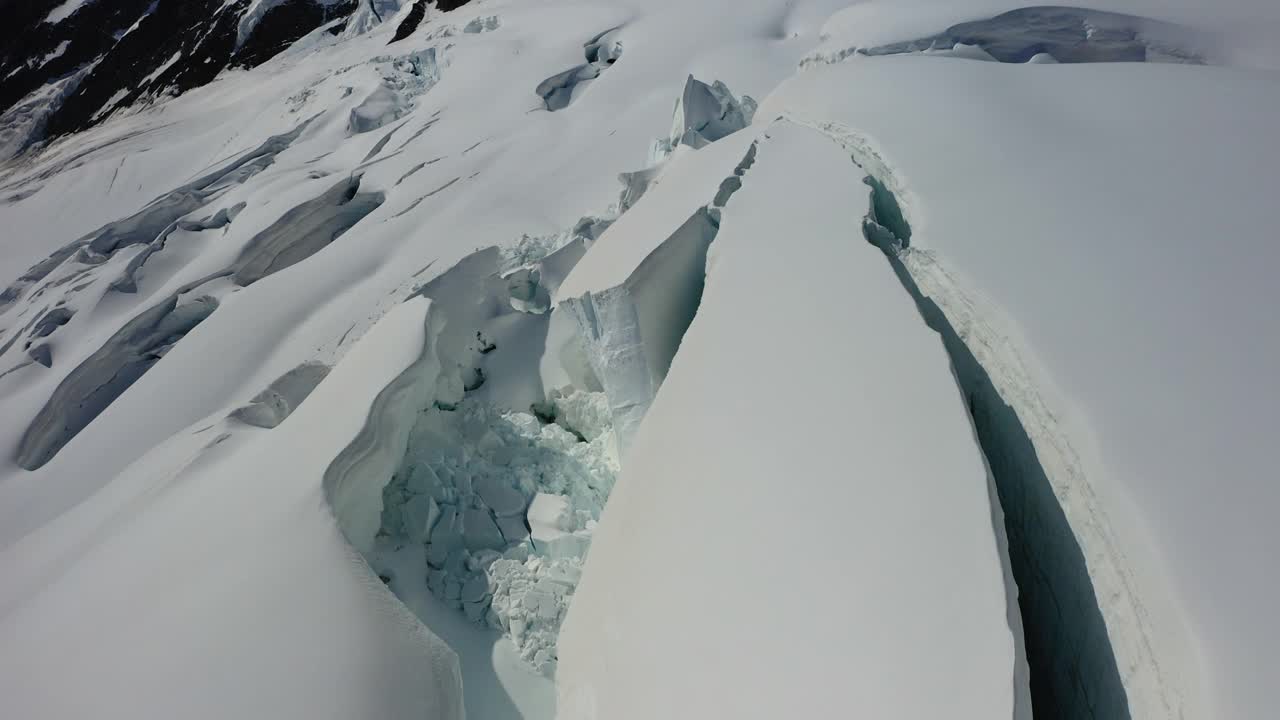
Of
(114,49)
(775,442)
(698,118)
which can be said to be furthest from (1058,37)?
(114,49)

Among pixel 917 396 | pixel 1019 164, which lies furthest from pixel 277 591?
pixel 1019 164

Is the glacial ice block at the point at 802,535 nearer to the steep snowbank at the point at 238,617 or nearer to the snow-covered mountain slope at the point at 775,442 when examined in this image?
the snow-covered mountain slope at the point at 775,442

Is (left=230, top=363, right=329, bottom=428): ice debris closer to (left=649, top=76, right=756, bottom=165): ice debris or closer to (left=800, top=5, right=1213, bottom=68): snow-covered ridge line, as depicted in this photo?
(left=649, top=76, right=756, bottom=165): ice debris

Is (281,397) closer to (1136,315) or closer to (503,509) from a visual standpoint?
(503,509)

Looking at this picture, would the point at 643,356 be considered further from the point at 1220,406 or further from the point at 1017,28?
the point at 1017,28

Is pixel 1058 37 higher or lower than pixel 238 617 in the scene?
higher

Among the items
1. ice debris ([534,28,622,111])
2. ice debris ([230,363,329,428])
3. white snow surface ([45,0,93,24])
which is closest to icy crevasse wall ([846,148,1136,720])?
ice debris ([230,363,329,428])
